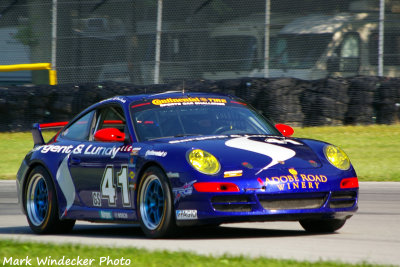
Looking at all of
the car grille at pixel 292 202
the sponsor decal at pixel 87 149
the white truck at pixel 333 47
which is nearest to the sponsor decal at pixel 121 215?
the sponsor decal at pixel 87 149

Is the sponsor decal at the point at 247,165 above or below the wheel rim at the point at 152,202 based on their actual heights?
above

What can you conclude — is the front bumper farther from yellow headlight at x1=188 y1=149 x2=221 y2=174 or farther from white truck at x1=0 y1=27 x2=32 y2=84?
white truck at x1=0 y1=27 x2=32 y2=84

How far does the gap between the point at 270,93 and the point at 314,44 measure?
162cm

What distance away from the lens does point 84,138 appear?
7.99m

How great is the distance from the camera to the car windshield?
287 inches

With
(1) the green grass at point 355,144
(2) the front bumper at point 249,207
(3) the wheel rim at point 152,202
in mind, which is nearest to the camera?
(2) the front bumper at point 249,207

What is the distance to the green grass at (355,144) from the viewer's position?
14.8 m

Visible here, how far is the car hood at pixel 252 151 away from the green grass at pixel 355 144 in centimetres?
720

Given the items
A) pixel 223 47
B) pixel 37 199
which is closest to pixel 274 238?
pixel 37 199

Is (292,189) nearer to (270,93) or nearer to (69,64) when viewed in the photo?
(270,93)

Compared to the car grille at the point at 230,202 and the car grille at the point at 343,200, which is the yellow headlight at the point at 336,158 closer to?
the car grille at the point at 343,200

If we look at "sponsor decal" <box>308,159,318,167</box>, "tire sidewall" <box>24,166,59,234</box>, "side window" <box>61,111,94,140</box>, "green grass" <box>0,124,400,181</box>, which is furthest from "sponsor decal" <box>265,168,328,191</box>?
"green grass" <box>0,124,400,181</box>

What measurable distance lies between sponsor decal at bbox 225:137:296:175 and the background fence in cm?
1089

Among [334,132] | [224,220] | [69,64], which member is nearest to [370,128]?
[334,132]
